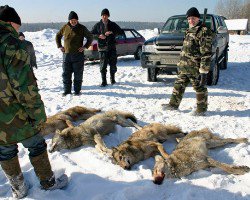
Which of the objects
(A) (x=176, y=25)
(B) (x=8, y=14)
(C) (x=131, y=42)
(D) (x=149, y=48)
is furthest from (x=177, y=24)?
(B) (x=8, y=14)

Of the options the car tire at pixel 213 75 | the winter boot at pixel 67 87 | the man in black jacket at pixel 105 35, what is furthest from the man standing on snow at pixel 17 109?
the car tire at pixel 213 75

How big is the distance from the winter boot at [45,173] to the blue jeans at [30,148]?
0.06 m

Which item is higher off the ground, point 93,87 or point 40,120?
point 40,120

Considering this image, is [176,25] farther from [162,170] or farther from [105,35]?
[162,170]

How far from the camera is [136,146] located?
4598 mm

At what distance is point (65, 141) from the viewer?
5.15 meters

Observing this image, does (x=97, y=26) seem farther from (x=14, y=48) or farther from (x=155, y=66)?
(x=14, y=48)

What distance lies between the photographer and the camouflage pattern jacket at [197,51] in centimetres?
616

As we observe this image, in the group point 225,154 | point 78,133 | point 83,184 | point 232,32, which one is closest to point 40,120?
point 83,184

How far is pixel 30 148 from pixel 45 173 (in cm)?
35

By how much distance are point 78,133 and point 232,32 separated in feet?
131

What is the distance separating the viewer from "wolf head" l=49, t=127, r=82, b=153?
5096 millimetres

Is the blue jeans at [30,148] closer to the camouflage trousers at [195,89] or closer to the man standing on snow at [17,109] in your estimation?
the man standing on snow at [17,109]

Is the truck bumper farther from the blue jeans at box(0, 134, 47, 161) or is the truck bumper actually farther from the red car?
the red car
